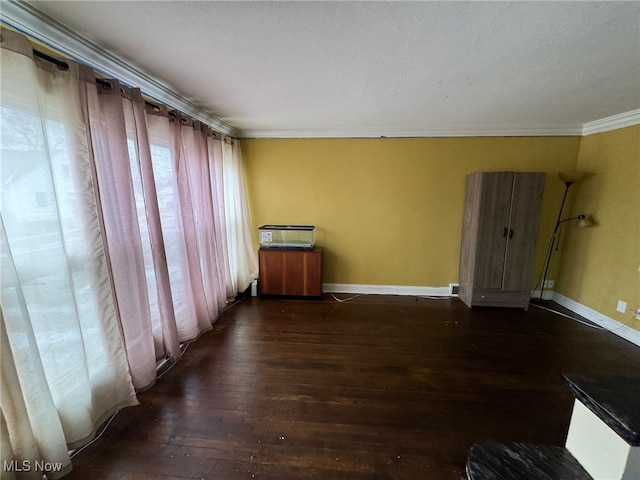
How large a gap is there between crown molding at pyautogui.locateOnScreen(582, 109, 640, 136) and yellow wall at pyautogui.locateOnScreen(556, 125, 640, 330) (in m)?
0.06

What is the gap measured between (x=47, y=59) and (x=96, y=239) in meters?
0.91

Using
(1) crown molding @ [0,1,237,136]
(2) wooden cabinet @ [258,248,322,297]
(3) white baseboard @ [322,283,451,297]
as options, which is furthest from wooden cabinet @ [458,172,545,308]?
(1) crown molding @ [0,1,237,136]

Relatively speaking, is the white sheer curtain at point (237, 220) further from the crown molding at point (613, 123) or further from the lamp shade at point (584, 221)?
the crown molding at point (613, 123)

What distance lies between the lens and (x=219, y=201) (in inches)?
120

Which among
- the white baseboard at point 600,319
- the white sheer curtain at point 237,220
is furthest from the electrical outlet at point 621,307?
the white sheer curtain at point 237,220

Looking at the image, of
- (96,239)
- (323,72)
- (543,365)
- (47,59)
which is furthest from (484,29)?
(543,365)

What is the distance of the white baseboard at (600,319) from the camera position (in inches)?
103

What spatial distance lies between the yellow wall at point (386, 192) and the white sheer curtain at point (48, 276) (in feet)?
7.96

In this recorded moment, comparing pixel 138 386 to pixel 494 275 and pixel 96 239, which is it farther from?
pixel 494 275

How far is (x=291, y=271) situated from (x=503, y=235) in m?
2.71

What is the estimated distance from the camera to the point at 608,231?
2914 mm

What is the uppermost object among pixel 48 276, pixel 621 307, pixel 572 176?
pixel 572 176

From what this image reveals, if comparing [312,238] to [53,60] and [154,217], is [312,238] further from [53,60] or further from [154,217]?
[53,60]

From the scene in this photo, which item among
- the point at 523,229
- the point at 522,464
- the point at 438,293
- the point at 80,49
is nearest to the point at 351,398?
the point at 522,464
